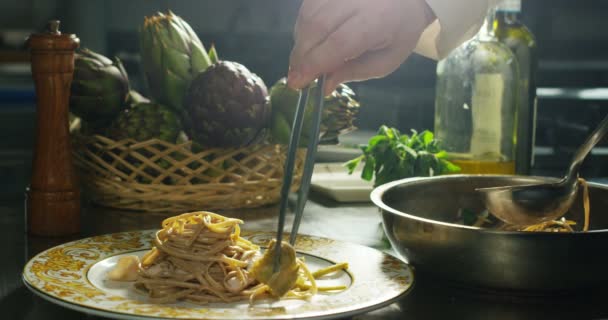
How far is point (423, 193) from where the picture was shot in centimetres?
104

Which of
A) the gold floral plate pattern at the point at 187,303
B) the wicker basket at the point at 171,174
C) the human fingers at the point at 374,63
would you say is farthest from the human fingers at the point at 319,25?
the wicker basket at the point at 171,174

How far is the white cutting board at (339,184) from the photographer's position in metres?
1.38

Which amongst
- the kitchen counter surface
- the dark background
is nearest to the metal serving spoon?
the kitchen counter surface

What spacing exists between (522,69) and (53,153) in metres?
→ 0.82

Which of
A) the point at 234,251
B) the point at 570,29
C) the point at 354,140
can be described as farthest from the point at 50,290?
the point at 570,29

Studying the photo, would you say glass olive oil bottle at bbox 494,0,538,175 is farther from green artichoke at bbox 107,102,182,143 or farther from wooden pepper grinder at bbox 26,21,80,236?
wooden pepper grinder at bbox 26,21,80,236

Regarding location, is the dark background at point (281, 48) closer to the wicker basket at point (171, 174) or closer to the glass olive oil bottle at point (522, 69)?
the glass olive oil bottle at point (522, 69)

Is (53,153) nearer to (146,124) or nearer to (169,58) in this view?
(146,124)

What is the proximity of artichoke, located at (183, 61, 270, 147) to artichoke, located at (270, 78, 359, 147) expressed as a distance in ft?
0.11

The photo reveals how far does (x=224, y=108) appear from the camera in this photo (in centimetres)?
121

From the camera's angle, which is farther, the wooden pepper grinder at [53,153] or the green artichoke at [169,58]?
the green artichoke at [169,58]

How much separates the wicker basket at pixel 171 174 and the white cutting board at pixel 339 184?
5.5 inches

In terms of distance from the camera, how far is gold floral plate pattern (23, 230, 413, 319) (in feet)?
2.25

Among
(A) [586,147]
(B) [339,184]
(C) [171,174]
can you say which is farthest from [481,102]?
(C) [171,174]
